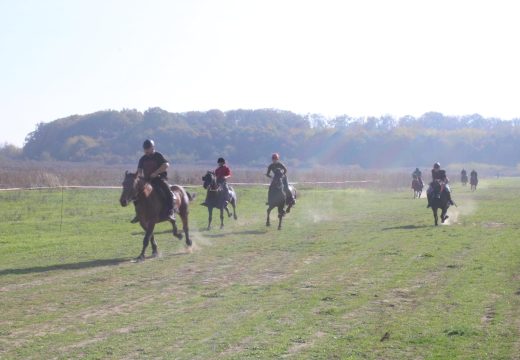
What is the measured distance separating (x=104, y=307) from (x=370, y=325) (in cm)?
378

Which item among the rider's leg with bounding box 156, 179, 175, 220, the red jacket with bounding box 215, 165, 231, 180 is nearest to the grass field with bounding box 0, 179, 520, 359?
the rider's leg with bounding box 156, 179, 175, 220

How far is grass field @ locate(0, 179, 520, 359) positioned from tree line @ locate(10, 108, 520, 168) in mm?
98766

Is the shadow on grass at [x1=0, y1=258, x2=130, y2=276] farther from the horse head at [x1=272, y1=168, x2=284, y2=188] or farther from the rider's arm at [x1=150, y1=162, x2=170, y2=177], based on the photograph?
the horse head at [x1=272, y1=168, x2=284, y2=188]

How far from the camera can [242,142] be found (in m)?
144

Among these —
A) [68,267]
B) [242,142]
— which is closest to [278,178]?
[68,267]

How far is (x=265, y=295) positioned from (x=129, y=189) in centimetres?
508

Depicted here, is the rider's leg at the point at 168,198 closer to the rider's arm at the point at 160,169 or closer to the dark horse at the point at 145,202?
the dark horse at the point at 145,202

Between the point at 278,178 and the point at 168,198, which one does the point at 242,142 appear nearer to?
the point at 278,178

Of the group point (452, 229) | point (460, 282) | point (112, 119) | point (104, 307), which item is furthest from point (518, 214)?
point (112, 119)

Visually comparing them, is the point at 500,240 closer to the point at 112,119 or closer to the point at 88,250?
the point at 88,250

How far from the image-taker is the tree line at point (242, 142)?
12875 cm

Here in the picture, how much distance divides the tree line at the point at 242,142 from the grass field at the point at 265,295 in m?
98.8

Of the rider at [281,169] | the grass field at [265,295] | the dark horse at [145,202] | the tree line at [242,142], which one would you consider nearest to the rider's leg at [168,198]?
the dark horse at [145,202]

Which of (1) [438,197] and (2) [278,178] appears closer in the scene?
(2) [278,178]
